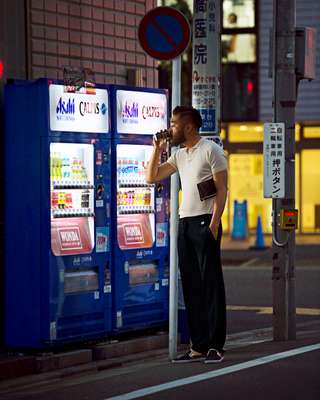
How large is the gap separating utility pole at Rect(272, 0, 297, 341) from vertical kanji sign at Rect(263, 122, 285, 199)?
0.09 m

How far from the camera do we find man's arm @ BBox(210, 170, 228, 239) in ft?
32.5

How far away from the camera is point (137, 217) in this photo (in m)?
11.1

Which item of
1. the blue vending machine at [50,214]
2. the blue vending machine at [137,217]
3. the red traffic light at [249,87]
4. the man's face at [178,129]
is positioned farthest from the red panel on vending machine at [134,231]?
the red traffic light at [249,87]

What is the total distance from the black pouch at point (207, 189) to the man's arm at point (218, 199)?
0.12 ft

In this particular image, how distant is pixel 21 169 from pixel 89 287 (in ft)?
4.03

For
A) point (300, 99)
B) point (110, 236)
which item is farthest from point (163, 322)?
point (300, 99)

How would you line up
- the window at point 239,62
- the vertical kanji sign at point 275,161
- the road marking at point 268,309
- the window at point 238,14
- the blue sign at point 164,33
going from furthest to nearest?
the window at point 239,62 → the window at point 238,14 → the road marking at point 268,309 → the vertical kanji sign at point 275,161 → the blue sign at point 164,33

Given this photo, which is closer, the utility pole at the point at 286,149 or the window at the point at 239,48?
the utility pole at the point at 286,149

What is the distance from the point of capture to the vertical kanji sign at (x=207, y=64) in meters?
11.2

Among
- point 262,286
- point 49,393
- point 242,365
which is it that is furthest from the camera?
point 262,286

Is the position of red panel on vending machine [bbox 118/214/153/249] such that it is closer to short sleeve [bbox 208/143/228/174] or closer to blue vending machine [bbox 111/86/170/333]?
blue vending machine [bbox 111/86/170/333]

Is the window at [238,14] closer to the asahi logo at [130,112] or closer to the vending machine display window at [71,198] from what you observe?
the asahi logo at [130,112]

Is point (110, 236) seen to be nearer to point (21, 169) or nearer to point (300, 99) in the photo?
point (21, 169)

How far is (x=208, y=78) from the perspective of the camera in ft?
36.6
